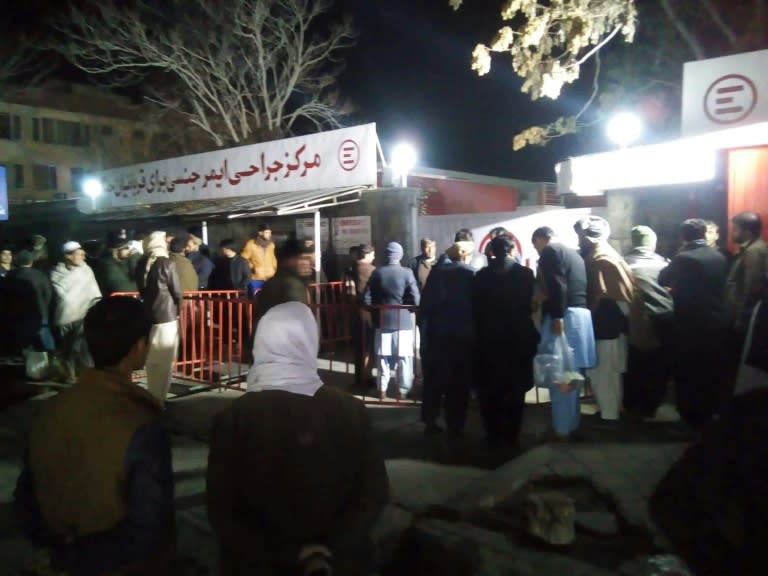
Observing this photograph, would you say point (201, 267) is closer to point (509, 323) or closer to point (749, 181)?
point (509, 323)

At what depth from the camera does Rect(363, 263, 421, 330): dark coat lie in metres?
7.02

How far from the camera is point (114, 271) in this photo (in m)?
8.91

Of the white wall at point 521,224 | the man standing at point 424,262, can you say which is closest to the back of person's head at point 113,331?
the man standing at point 424,262

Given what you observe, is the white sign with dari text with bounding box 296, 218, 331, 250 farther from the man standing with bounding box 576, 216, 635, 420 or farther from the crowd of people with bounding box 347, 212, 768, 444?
the man standing with bounding box 576, 216, 635, 420

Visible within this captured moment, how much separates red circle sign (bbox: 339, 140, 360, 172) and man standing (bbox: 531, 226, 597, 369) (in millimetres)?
5818

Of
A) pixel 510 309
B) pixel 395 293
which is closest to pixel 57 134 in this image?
pixel 395 293

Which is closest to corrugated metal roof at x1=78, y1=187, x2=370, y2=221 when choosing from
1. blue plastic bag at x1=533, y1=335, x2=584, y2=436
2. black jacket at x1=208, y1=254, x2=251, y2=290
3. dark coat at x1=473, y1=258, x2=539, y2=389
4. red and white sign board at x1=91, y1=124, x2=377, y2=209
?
red and white sign board at x1=91, y1=124, x2=377, y2=209

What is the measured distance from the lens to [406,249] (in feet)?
34.8

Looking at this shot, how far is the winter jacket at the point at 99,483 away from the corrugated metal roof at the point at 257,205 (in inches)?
356

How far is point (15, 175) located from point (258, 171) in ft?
118

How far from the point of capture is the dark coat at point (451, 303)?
5.68 m

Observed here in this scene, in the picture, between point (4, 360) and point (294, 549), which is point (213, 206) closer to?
point (4, 360)

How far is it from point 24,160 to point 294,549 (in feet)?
152

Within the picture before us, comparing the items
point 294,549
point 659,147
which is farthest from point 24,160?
point 294,549
